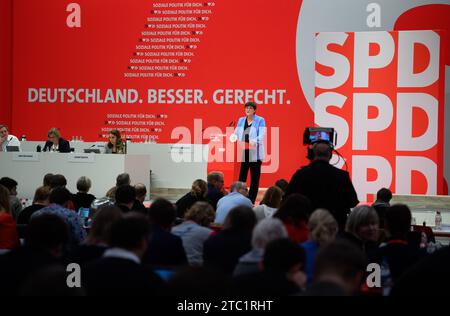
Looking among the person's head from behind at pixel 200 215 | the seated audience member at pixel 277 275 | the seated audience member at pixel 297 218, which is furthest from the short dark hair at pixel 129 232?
the person's head from behind at pixel 200 215

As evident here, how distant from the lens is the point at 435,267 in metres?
2.61

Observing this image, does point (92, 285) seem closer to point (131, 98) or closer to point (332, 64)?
point (332, 64)

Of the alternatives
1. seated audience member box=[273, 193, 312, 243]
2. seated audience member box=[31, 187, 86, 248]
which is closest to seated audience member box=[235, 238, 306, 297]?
seated audience member box=[273, 193, 312, 243]

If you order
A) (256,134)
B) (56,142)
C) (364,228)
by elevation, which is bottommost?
(364,228)

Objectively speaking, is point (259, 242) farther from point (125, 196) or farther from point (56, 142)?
point (56, 142)

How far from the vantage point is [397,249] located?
11.5 feet

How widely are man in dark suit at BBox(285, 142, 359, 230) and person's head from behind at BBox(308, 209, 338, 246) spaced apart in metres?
1.31

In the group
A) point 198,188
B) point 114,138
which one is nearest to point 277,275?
point 198,188

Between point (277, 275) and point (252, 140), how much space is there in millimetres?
6356

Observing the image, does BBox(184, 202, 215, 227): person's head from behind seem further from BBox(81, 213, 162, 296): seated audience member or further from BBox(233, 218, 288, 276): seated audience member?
BBox(81, 213, 162, 296): seated audience member

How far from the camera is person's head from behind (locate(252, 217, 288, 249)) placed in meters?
3.28

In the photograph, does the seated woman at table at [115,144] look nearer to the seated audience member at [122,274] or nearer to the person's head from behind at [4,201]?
the person's head from behind at [4,201]

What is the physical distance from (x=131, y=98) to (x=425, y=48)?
558 centimetres
